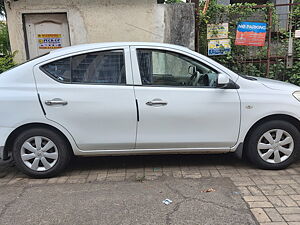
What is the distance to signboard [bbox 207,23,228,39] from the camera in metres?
6.18

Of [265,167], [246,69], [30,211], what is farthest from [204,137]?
[246,69]

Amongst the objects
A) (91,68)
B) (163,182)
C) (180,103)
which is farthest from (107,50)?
(163,182)

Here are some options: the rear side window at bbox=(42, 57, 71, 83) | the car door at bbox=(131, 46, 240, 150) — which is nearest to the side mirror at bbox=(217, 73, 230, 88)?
the car door at bbox=(131, 46, 240, 150)

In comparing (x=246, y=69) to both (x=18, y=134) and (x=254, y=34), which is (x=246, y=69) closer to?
(x=254, y=34)

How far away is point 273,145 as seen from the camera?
11.5ft

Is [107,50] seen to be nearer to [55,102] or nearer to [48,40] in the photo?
[55,102]

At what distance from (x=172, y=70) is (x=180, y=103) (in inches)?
19.0

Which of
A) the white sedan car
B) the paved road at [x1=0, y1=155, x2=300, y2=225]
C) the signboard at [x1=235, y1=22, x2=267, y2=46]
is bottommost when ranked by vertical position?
the paved road at [x1=0, y1=155, x2=300, y2=225]

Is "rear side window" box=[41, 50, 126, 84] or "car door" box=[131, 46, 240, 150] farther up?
"rear side window" box=[41, 50, 126, 84]

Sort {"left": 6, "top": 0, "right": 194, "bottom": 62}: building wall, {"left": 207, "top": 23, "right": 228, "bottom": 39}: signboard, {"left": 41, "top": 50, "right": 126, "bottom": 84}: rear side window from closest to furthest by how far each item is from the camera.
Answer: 1. {"left": 41, "top": 50, "right": 126, "bottom": 84}: rear side window
2. {"left": 6, "top": 0, "right": 194, "bottom": 62}: building wall
3. {"left": 207, "top": 23, "right": 228, "bottom": 39}: signboard

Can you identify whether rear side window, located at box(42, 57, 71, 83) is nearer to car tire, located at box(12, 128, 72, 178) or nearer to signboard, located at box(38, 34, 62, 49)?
car tire, located at box(12, 128, 72, 178)

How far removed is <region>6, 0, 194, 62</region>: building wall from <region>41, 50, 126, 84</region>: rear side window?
9.76ft

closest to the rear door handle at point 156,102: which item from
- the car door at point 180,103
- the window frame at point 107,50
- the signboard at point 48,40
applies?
the car door at point 180,103

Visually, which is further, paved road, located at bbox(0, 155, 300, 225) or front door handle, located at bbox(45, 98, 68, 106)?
front door handle, located at bbox(45, 98, 68, 106)
